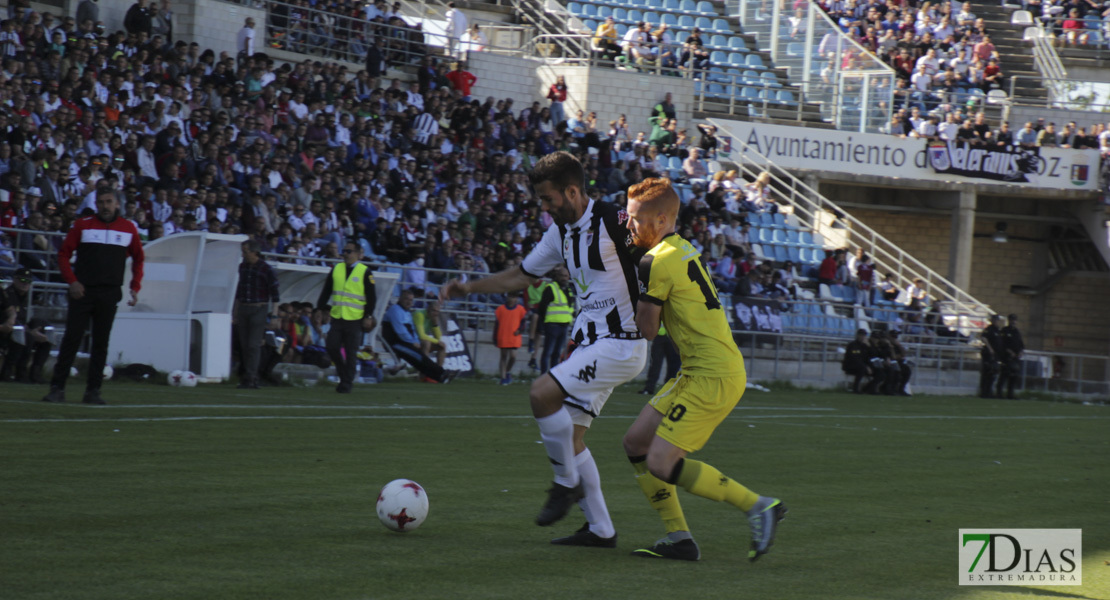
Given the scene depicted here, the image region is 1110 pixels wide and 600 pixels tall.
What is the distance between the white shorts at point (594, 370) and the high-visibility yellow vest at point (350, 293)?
10.0 meters

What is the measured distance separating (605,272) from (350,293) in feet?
33.2

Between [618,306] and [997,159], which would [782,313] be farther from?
[618,306]

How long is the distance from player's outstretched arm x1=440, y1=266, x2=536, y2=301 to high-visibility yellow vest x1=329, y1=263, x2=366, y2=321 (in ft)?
30.5

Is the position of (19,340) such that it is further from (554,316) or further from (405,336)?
(554,316)

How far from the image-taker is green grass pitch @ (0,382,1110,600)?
513 centimetres

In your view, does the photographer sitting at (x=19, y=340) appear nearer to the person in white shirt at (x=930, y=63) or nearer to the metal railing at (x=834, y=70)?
the metal railing at (x=834, y=70)

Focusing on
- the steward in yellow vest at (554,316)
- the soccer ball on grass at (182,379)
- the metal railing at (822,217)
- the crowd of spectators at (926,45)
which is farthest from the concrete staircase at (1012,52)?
the soccer ball on grass at (182,379)

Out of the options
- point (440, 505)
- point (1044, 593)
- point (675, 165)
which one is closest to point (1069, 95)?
point (675, 165)

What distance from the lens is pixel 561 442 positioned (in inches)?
240

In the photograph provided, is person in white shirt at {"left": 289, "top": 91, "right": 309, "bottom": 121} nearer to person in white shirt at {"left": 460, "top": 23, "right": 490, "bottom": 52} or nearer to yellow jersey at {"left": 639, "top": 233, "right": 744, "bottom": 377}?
person in white shirt at {"left": 460, "top": 23, "right": 490, "bottom": 52}

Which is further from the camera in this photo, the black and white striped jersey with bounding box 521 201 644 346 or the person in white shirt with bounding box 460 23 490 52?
the person in white shirt with bounding box 460 23 490 52

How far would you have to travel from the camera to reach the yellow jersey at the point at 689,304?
18.7 ft

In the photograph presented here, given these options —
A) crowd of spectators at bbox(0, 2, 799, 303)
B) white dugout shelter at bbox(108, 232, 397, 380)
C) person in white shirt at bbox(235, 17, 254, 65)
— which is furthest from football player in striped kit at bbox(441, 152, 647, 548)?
person in white shirt at bbox(235, 17, 254, 65)

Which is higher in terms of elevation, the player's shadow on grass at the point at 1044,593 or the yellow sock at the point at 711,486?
the yellow sock at the point at 711,486
